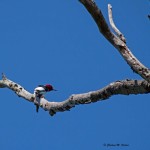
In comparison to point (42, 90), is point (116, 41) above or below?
below

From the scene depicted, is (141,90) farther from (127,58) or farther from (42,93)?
(42,93)

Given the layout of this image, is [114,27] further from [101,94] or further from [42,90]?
[42,90]

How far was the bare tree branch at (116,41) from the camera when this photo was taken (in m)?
3.31

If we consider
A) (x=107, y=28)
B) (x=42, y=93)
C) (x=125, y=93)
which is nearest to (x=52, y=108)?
(x=42, y=93)

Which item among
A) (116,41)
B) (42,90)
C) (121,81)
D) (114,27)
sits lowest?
(121,81)

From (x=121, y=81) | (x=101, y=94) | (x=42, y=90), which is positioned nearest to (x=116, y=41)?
(x=121, y=81)

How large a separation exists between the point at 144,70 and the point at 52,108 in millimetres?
2485

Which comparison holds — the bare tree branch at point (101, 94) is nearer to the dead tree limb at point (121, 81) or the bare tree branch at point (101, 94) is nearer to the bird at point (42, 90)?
the dead tree limb at point (121, 81)

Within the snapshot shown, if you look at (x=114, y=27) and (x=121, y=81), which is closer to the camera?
(x=121, y=81)

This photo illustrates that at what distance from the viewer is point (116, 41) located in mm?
3652

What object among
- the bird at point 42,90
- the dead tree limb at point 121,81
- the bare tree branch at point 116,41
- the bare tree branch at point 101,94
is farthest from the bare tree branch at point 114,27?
the bird at point 42,90

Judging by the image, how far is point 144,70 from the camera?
11.1ft

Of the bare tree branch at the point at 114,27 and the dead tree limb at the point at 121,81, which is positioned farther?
the bare tree branch at the point at 114,27

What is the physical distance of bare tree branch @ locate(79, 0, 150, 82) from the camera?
3.31 m
